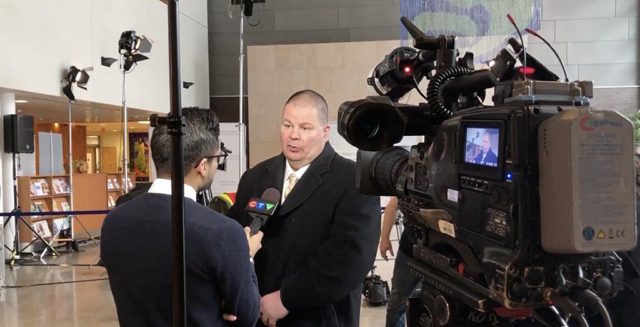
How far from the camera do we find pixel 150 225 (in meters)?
1.28

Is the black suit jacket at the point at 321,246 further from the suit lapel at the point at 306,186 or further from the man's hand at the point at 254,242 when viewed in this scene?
the man's hand at the point at 254,242

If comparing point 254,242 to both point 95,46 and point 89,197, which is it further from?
point 89,197

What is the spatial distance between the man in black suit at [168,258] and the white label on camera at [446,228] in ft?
1.70

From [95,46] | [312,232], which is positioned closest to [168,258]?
[312,232]

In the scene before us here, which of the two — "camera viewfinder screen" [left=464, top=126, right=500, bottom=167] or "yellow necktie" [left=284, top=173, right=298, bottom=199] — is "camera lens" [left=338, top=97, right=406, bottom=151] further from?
"yellow necktie" [left=284, top=173, right=298, bottom=199]

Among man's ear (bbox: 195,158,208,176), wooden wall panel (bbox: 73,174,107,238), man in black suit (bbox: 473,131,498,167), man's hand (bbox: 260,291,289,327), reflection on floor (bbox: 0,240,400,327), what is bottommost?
reflection on floor (bbox: 0,240,400,327)

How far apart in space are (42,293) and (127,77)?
14.2 ft

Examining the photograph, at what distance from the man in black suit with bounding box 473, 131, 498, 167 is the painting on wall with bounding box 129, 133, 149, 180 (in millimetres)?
13917

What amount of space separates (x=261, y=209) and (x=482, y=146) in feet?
2.90

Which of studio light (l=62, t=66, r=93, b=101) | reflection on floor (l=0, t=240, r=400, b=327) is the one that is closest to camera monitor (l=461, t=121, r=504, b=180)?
reflection on floor (l=0, t=240, r=400, b=327)

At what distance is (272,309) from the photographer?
63.0 inches

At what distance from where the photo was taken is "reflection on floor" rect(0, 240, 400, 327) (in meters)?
4.66

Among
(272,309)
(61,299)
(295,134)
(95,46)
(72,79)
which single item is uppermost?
(95,46)

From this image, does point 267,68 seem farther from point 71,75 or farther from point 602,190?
point 602,190
